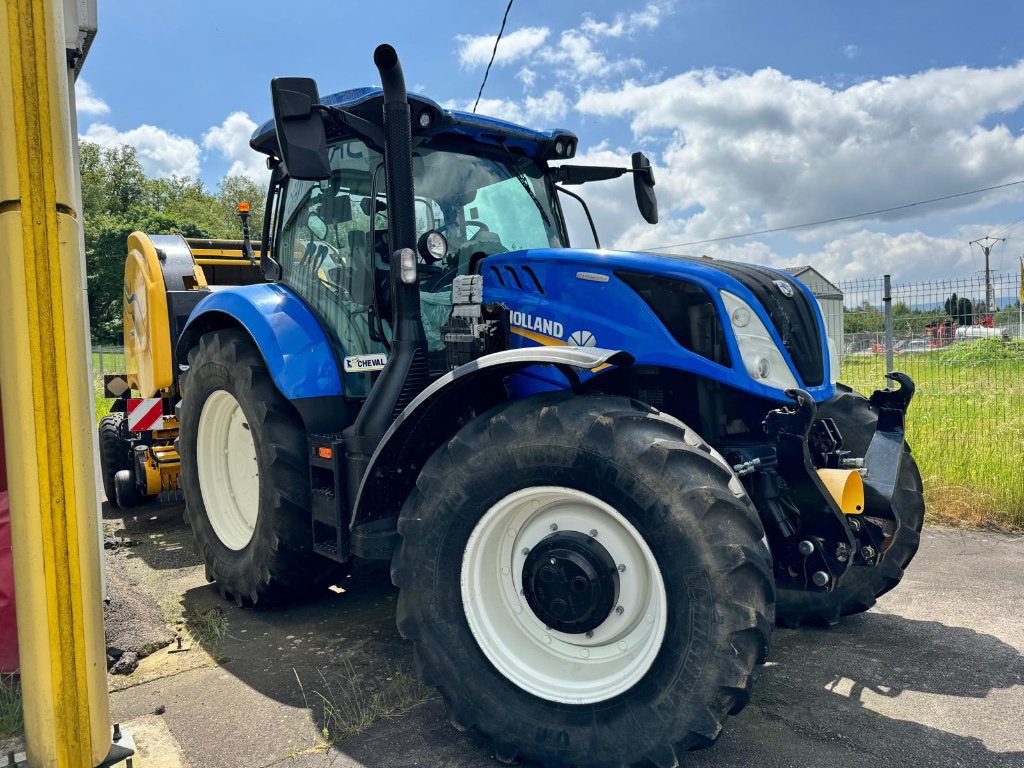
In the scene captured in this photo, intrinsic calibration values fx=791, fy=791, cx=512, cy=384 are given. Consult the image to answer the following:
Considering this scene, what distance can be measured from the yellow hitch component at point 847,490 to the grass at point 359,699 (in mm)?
1771

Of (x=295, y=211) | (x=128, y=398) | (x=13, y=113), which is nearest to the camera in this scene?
(x=13, y=113)

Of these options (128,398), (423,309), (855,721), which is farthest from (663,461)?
(128,398)

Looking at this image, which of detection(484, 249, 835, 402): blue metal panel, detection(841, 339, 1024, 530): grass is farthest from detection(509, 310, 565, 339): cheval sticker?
detection(841, 339, 1024, 530): grass

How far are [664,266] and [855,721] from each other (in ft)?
6.10

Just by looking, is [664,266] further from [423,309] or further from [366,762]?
[366,762]

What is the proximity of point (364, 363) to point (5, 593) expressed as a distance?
1757mm

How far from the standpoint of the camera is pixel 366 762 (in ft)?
8.95

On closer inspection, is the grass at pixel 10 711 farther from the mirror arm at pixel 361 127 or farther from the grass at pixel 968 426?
the grass at pixel 968 426

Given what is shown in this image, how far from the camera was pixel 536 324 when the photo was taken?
343cm

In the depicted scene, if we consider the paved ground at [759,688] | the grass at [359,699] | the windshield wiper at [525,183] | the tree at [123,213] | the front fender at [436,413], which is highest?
the tree at [123,213]

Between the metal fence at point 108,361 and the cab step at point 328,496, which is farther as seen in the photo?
the metal fence at point 108,361

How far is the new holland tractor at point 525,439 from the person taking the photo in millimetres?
2514

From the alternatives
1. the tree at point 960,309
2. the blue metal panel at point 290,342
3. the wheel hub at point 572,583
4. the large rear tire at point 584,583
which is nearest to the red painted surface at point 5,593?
the blue metal panel at point 290,342

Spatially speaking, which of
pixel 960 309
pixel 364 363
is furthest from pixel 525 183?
Result: pixel 960 309
